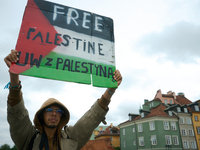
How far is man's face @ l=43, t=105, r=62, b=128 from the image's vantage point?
8.18 ft

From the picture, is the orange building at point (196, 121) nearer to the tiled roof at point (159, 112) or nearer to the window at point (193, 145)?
the window at point (193, 145)

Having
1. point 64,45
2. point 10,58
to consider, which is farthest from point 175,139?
point 10,58

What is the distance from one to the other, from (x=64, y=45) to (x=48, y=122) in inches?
46.0

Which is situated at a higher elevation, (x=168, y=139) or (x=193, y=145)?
(x=168, y=139)

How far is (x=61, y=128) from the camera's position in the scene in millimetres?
2688

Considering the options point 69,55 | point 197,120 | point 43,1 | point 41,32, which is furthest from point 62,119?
point 197,120

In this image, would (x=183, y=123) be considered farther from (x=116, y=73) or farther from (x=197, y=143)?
(x=116, y=73)

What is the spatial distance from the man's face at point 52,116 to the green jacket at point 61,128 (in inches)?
4.2

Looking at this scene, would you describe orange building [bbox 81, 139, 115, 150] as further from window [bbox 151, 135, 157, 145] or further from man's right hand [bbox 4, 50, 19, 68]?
window [bbox 151, 135, 157, 145]

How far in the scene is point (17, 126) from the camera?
2.23 meters

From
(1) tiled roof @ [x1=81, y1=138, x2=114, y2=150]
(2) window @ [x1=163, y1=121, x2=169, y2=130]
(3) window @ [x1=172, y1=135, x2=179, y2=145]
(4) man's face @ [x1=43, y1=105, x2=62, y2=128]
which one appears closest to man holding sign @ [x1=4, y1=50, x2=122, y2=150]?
(4) man's face @ [x1=43, y1=105, x2=62, y2=128]

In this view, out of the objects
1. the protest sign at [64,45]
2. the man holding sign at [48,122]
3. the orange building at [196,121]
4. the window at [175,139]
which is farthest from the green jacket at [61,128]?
the orange building at [196,121]

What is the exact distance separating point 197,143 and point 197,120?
4555 millimetres

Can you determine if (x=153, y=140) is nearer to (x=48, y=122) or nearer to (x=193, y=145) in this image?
(x=193, y=145)
